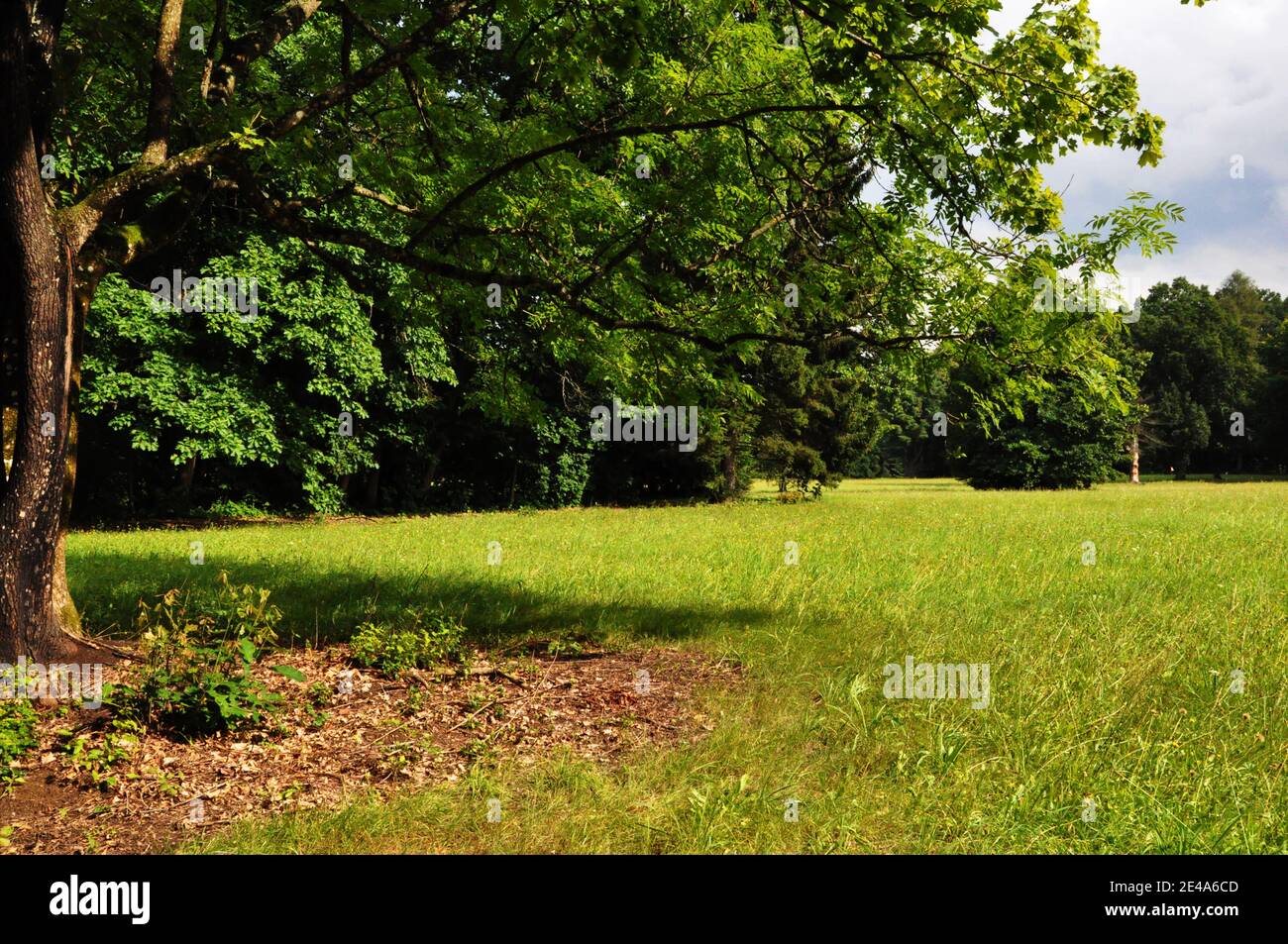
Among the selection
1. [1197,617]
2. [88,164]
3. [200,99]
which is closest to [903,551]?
[1197,617]

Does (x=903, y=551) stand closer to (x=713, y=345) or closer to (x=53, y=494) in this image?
(x=713, y=345)

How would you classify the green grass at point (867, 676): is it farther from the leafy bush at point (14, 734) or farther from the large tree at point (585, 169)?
the large tree at point (585, 169)

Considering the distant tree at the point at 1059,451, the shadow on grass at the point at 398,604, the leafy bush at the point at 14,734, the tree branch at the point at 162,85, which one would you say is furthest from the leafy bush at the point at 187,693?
the distant tree at the point at 1059,451

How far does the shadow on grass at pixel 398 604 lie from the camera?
27.3ft

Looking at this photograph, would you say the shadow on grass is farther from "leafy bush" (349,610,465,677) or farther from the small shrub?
the small shrub

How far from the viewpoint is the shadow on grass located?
27.3 feet

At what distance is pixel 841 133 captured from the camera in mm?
7719

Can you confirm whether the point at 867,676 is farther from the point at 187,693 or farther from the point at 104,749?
the point at 104,749

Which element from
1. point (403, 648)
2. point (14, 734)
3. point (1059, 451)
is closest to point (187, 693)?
point (14, 734)

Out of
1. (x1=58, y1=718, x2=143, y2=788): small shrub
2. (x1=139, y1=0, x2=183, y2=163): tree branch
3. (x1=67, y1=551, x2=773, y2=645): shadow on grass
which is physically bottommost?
(x1=58, y1=718, x2=143, y2=788): small shrub

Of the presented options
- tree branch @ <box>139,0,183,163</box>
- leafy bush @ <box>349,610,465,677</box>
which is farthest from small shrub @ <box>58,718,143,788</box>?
tree branch @ <box>139,0,183,163</box>

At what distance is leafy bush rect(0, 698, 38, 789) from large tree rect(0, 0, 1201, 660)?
32.4 inches

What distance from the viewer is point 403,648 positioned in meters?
6.80

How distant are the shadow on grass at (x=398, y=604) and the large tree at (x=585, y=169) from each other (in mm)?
2555
